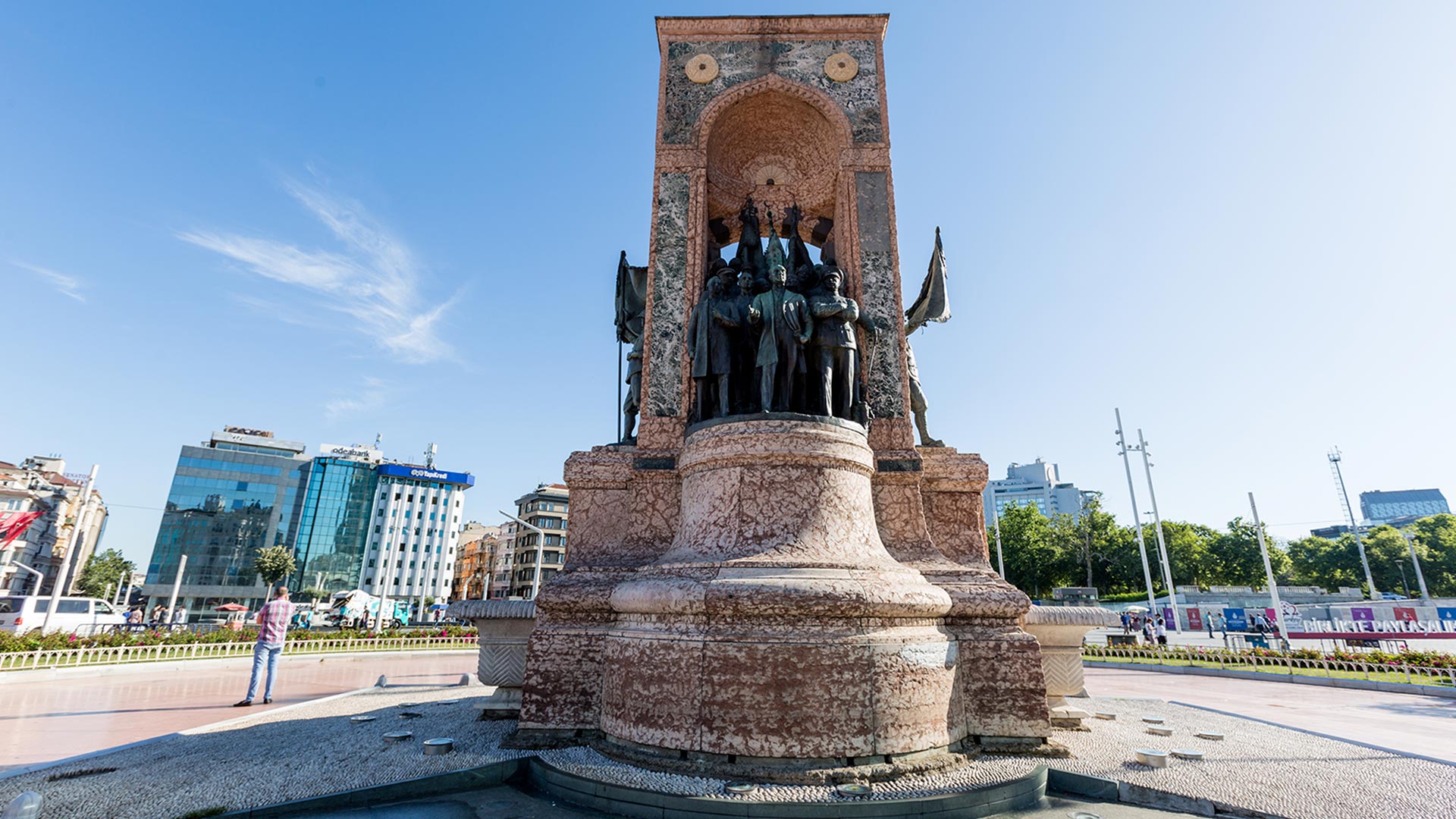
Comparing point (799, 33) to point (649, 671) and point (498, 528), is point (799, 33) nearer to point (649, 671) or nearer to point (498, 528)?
point (649, 671)

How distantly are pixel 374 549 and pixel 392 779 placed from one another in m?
96.0

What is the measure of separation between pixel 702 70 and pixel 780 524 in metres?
6.32

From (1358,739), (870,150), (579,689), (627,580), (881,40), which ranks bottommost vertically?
(1358,739)

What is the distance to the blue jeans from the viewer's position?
9250 mm

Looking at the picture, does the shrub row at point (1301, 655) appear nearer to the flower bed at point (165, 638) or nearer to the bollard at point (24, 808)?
the bollard at point (24, 808)

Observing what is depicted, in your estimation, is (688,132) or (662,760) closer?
(662,760)

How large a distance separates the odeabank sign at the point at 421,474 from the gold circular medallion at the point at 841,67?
309ft

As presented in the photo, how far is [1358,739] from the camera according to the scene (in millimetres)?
7812

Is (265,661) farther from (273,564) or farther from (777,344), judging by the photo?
(273,564)

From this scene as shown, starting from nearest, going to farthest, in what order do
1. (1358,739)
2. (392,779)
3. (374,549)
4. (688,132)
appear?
(392,779) < (1358,739) < (688,132) < (374,549)

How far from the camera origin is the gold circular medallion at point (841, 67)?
8531mm

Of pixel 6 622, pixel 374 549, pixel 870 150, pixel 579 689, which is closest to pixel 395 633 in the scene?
pixel 6 622

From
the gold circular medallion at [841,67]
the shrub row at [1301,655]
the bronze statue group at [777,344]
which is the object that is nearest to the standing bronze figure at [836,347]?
the bronze statue group at [777,344]

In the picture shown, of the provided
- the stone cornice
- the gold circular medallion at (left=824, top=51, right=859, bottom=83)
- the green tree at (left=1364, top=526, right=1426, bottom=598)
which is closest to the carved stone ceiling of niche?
the gold circular medallion at (left=824, top=51, right=859, bottom=83)
